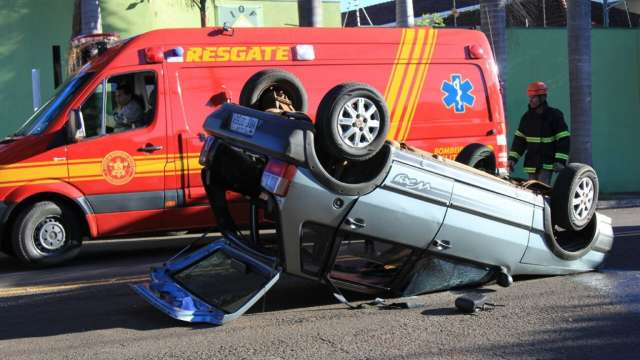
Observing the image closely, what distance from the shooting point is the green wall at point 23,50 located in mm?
14438

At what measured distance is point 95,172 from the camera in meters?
8.00

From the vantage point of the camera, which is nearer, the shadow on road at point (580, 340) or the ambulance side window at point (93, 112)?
the shadow on road at point (580, 340)

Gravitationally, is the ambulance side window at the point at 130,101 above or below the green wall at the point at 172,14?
below

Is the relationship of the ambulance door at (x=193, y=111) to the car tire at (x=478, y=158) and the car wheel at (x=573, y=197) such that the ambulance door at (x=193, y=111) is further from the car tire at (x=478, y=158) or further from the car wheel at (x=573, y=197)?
the car wheel at (x=573, y=197)

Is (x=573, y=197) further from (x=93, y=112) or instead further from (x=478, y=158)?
(x=93, y=112)

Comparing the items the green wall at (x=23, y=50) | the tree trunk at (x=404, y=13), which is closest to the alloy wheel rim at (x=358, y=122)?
the green wall at (x=23, y=50)

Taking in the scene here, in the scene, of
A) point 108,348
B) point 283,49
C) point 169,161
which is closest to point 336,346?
point 108,348

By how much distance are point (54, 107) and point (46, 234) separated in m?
1.45

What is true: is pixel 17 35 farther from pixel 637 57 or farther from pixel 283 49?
pixel 637 57

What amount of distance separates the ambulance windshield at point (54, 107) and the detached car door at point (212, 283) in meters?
3.09

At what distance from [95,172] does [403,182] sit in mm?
4149

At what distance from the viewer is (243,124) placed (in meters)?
5.14

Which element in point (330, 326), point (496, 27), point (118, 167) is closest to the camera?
point (330, 326)

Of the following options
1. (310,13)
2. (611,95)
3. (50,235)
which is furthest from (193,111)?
(611,95)
